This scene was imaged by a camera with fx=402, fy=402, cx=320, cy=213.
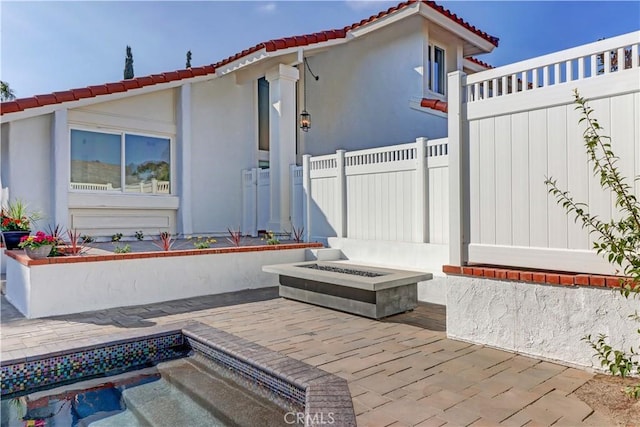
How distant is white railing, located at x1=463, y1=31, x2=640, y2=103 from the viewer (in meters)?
4.00

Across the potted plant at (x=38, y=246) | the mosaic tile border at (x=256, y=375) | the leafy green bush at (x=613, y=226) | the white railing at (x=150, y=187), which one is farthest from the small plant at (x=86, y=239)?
the leafy green bush at (x=613, y=226)

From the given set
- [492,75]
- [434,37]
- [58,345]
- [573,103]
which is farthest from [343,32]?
[58,345]

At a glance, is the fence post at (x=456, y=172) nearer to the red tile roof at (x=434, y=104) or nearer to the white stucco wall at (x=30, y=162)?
the red tile roof at (x=434, y=104)

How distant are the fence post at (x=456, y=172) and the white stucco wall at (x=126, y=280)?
4.63 meters

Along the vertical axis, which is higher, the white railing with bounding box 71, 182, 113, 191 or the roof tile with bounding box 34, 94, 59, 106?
the roof tile with bounding box 34, 94, 59, 106

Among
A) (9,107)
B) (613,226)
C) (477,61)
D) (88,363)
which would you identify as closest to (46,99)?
(9,107)

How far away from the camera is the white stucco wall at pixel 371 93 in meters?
11.2

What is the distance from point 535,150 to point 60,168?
9725mm

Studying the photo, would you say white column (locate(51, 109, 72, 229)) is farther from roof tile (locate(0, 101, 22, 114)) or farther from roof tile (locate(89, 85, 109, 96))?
roof tile (locate(0, 101, 22, 114))

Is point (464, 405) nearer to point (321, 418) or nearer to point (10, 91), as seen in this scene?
point (321, 418)

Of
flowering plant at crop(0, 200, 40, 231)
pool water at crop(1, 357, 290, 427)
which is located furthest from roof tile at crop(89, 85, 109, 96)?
pool water at crop(1, 357, 290, 427)

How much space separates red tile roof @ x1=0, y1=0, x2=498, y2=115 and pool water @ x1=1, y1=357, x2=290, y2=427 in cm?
677

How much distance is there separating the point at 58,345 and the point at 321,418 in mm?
3494

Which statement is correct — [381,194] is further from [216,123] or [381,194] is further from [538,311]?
[216,123]
